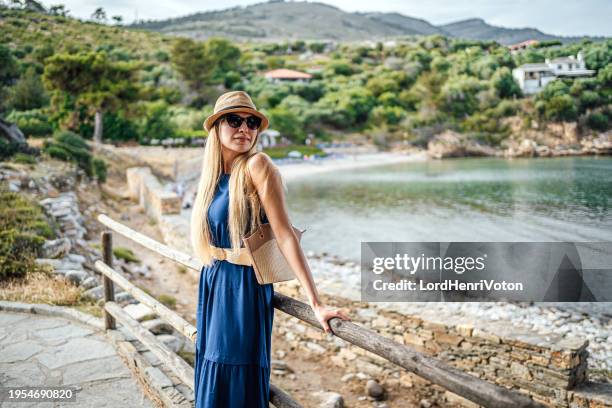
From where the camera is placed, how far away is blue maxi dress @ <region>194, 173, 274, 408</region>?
1.60 m

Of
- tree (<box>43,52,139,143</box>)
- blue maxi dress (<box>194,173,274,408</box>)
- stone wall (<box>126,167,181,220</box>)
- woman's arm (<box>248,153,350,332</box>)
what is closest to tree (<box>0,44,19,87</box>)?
tree (<box>43,52,139,143</box>)

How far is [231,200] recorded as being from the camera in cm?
154

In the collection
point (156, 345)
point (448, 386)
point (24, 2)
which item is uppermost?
point (24, 2)

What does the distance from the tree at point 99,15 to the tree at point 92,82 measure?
28898 mm

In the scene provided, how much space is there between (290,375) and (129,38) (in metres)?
48.0

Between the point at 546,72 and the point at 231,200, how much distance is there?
22.5 m

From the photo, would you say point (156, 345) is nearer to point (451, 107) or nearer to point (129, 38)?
point (451, 107)

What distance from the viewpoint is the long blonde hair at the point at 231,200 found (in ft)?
5.06

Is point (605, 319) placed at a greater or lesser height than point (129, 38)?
lesser

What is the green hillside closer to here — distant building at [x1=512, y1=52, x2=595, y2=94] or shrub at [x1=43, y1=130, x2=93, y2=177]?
distant building at [x1=512, y1=52, x2=595, y2=94]

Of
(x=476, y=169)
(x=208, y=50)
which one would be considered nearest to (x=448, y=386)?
(x=476, y=169)

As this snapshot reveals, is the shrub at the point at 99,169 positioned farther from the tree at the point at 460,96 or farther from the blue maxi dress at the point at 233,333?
the tree at the point at 460,96

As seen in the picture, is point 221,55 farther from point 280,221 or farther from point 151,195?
point 280,221

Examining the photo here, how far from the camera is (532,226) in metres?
12.6
